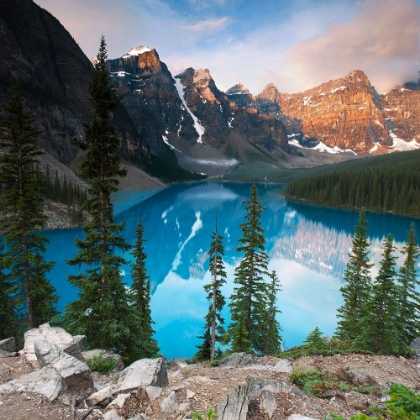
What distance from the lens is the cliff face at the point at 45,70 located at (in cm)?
12356

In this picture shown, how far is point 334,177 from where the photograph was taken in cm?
12012

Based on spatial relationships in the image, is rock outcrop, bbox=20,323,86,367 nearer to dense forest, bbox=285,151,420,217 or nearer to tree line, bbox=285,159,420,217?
tree line, bbox=285,159,420,217

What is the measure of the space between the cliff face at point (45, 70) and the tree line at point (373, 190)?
112241 millimetres

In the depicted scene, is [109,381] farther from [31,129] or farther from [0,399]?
[31,129]

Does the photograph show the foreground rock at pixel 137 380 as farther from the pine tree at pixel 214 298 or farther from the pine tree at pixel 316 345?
the pine tree at pixel 214 298

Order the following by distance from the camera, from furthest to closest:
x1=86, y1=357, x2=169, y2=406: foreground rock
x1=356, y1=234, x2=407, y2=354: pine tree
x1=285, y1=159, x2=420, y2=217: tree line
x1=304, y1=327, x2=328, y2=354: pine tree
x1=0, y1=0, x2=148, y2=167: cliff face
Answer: x1=0, y1=0, x2=148, y2=167: cliff face, x1=285, y1=159, x2=420, y2=217: tree line, x1=356, y1=234, x2=407, y2=354: pine tree, x1=304, y1=327, x2=328, y2=354: pine tree, x1=86, y1=357, x2=169, y2=406: foreground rock

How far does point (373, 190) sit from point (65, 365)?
373 ft

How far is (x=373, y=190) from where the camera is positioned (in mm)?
100250

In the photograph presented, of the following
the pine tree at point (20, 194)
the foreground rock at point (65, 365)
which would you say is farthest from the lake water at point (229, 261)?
the foreground rock at point (65, 365)

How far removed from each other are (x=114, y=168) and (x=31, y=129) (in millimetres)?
6278

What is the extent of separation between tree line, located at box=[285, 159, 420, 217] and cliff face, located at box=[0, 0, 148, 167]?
11224 cm

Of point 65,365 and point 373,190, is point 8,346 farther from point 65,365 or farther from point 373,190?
point 373,190

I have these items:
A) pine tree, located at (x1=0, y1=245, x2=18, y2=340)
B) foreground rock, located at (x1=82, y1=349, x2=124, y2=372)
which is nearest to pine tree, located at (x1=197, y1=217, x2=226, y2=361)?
foreground rock, located at (x1=82, y1=349, x2=124, y2=372)

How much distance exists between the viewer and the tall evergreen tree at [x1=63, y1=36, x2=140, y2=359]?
36.8ft
